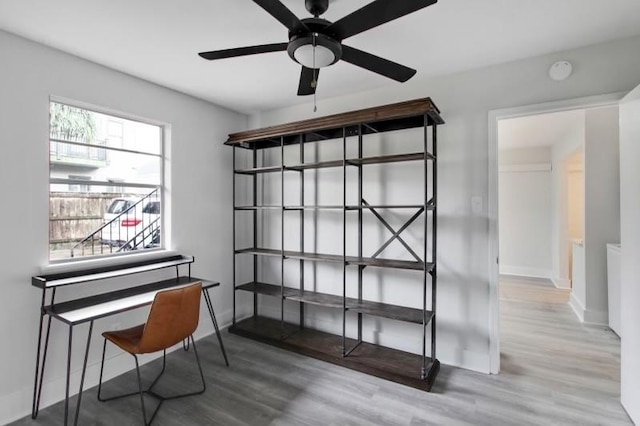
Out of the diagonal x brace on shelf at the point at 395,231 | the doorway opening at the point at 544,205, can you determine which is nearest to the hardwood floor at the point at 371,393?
the diagonal x brace on shelf at the point at 395,231

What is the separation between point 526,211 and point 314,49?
6220 mm

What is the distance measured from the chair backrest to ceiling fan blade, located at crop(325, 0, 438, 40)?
1.90m

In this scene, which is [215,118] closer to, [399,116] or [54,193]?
[54,193]

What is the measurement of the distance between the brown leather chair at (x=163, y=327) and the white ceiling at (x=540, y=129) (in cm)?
385

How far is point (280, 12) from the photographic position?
1376 millimetres

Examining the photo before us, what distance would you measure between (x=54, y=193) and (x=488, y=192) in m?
3.51

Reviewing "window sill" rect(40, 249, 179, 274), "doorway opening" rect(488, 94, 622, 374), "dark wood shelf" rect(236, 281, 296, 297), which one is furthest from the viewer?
"doorway opening" rect(488, 94, 622, 374)

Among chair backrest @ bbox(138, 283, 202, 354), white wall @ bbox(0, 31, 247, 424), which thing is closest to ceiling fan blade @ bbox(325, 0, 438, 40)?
chair backrest @ bbox(138, 283, 202, 354)

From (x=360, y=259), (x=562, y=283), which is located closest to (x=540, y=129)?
(x=562, y=283)

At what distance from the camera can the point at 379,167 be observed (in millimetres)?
3146

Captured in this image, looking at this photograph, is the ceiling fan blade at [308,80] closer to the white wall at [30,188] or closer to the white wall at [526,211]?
the white wall at [30,188]

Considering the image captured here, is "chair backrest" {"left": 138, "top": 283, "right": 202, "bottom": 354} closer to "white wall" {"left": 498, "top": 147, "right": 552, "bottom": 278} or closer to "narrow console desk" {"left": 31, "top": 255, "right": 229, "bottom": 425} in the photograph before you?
"narrow console desk" {"left": 31, "top": 255, "right": 229, "bottom": 425}

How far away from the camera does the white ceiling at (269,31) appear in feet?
6.12

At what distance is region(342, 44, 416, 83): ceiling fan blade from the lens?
1737 millimetres
